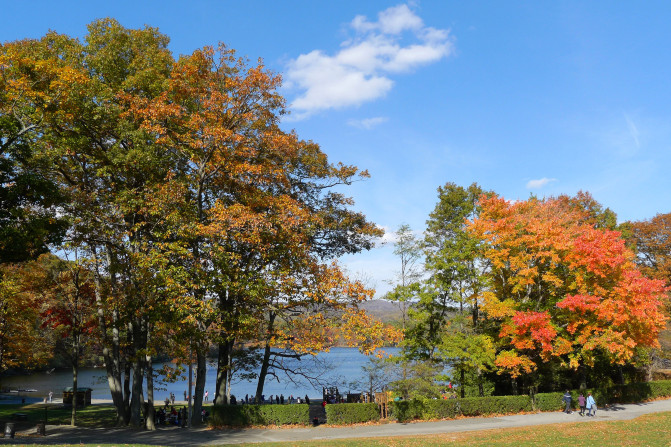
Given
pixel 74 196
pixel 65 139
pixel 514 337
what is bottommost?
pixel 514 337

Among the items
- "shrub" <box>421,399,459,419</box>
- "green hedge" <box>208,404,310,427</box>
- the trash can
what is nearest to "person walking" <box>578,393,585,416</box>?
"shrub" <box>421,399,459,419</box>

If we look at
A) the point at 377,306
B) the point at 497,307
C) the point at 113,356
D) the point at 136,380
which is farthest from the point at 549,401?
the point at 377,306

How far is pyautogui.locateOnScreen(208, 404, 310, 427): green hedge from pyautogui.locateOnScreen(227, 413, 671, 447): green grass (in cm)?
465

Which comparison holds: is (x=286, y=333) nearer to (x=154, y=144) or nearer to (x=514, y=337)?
(x=154, y=144)

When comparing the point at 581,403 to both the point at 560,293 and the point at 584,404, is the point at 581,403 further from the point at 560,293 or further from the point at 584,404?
the point at 560,293

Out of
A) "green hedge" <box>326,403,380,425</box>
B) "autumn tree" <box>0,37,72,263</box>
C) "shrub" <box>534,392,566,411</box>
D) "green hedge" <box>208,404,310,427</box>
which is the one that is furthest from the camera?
"shrub" <box>534,392,566,411</box>

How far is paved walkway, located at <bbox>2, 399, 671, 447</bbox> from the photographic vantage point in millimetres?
17734

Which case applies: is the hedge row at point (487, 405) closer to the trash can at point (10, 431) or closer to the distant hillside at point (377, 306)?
the distant hillside at point (377, 306)

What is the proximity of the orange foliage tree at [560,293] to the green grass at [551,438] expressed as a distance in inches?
148

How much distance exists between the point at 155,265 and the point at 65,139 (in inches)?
257

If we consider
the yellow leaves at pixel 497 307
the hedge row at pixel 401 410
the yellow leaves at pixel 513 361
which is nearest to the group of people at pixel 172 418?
the hedge row at pixel 401 410

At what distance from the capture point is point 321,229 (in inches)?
1035

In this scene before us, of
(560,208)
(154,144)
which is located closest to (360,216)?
(154,144)

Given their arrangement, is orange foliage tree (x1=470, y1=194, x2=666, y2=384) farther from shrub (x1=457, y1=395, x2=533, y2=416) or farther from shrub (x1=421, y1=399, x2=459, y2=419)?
shrub (x1=421, y1=399, x2=459, y2=419)
